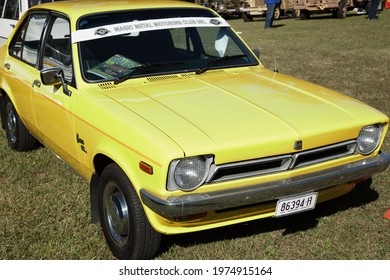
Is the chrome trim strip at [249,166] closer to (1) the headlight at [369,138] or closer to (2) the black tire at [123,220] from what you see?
(2) the black tire at [123,220]

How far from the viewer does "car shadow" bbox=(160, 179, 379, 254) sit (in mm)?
3686

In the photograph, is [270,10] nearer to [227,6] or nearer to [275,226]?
[227,6]

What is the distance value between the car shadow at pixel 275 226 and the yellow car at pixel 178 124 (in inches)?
16.9

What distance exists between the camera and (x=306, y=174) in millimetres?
3178

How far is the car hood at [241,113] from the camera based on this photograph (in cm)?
294

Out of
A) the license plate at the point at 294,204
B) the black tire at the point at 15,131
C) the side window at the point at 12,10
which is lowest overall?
the black tire at the point at 15,131

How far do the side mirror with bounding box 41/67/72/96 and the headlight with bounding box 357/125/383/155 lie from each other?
7.10 feet

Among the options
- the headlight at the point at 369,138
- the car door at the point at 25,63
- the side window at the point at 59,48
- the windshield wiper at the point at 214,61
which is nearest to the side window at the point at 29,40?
the car door at the point at 25,63

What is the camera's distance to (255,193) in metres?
2.97

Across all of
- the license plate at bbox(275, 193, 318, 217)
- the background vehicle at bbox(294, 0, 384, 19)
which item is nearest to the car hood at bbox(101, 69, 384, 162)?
the license plate at bbox(275, 193, 318, 217)

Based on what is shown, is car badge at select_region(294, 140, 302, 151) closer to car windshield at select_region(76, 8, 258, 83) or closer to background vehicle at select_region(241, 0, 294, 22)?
car windshield at select_region(76, 8, 258, 83)

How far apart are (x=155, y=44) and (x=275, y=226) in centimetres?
179
